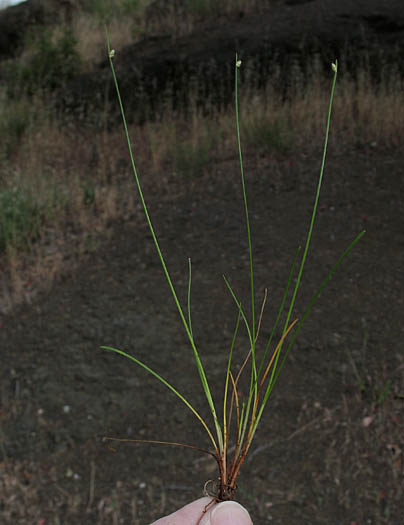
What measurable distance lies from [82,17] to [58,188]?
5.27 metres

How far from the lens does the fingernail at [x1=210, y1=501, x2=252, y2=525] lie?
1.08 metres

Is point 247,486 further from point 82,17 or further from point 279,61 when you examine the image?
point 82,17

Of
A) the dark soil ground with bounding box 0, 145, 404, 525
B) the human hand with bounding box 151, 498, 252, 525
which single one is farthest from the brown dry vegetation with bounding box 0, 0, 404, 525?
the human hand with bounding box 151, 498, 252, 525

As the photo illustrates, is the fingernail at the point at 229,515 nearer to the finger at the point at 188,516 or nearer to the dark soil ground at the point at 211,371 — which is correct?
the finger at the point at 188,516

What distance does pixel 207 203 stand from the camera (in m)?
4.07

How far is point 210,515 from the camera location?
1.11 m

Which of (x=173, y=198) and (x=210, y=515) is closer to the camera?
(x=210, y=515)

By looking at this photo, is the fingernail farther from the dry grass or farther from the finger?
the dry grass

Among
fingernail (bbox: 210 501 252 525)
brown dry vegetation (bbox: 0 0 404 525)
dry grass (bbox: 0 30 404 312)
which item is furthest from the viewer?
dry grass (bbox: 0 30 404 312)

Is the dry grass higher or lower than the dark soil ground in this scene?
higher

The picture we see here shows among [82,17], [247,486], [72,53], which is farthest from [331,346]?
[82,17]

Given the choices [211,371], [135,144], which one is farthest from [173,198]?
[211,371]

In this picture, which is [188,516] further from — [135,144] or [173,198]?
[135,144]

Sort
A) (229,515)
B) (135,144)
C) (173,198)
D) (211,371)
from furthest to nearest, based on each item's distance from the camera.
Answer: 1. (135,144)
2. (173,198)
3. (211,371)
4. (229,515)
